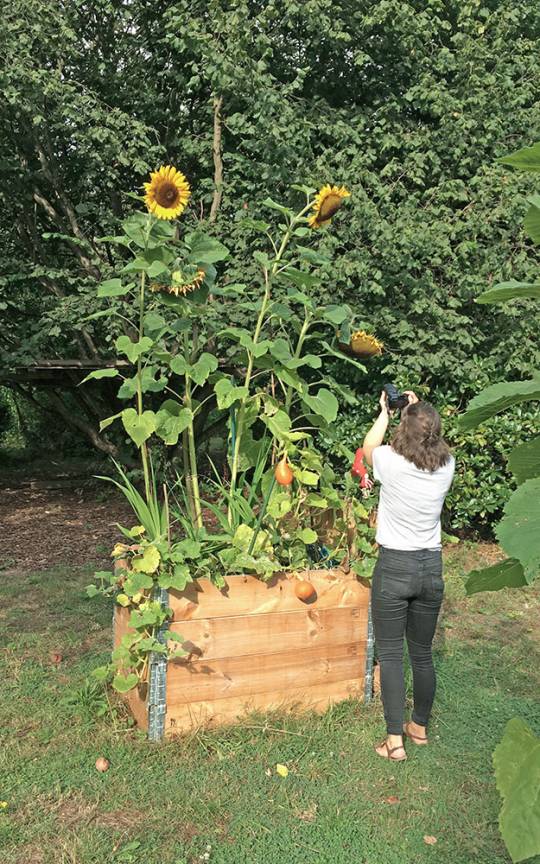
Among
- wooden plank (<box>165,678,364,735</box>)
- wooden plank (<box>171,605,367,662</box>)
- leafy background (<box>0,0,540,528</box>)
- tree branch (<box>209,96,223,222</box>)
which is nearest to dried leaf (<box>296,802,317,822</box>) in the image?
wooden plank (<box>165,678,364,735</box>)

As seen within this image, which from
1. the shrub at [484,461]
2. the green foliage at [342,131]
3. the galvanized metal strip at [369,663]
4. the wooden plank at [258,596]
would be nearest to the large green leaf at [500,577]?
the wooden plank at [258,596]

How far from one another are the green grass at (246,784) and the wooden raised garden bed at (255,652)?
0.32 feet

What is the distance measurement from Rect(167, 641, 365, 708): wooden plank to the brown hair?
41.9 inches

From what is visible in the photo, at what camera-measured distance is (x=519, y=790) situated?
827 mm

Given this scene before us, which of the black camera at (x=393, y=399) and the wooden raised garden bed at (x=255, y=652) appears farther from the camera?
the black camera at (x=393, y=399)

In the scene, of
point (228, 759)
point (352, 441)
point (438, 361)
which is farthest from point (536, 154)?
point (352, 441)

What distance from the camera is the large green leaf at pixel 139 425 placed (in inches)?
125

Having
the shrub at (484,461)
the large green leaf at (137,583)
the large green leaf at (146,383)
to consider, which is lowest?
the shrub at (484,461)

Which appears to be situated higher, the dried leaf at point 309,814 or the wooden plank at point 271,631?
the wooden plank at point 271,631

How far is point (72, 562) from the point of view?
6.46m

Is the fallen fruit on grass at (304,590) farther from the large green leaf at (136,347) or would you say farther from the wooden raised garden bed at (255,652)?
the large green leaf at (136,347)

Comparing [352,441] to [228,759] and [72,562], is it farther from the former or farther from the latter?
[228,759]

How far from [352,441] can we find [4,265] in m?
4.11

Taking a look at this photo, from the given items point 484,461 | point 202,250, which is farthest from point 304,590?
point 484,461
